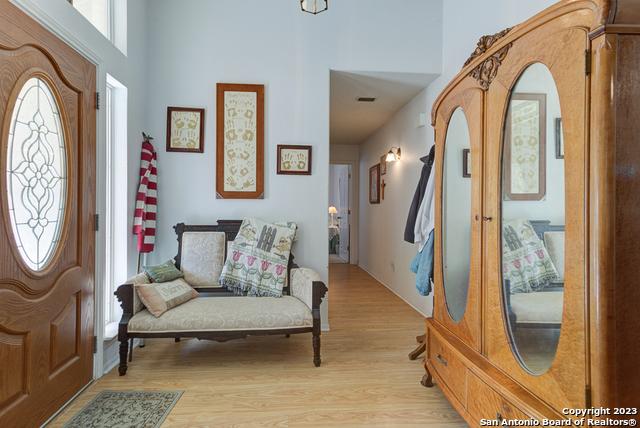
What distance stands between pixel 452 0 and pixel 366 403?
3514 millimetres

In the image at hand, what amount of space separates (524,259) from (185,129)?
2835 millimetres

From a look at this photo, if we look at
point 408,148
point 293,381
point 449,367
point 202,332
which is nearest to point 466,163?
point 449,367

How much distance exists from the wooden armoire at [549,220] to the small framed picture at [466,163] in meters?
0.02

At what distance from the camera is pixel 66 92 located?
189cm

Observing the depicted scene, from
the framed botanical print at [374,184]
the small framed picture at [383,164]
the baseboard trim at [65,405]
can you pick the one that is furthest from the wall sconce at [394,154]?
the baseboard trim at [65,405]

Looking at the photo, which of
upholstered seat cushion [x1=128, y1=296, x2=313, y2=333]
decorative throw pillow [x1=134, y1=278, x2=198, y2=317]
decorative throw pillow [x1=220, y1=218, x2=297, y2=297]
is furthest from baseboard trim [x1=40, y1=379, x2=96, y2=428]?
decorative throw pillow [x1=220, y1=218, x2=297, y2=297]

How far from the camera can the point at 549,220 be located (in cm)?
114

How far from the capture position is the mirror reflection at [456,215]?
5.47 feet

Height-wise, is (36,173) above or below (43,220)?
above

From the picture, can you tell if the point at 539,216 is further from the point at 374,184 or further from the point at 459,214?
the point at 374,184

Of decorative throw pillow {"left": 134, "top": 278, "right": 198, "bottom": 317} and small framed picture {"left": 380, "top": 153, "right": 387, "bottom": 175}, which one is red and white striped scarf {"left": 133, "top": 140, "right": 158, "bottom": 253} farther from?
small framed picture {"left": 380, "top": 153, "right": 387, "bottom": 175}

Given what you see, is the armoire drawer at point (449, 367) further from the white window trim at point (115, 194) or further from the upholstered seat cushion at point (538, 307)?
the white window trim at point (115, 194)

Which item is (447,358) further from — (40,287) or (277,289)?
(40,287)

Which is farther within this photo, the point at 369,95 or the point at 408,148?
the point at 408,148
